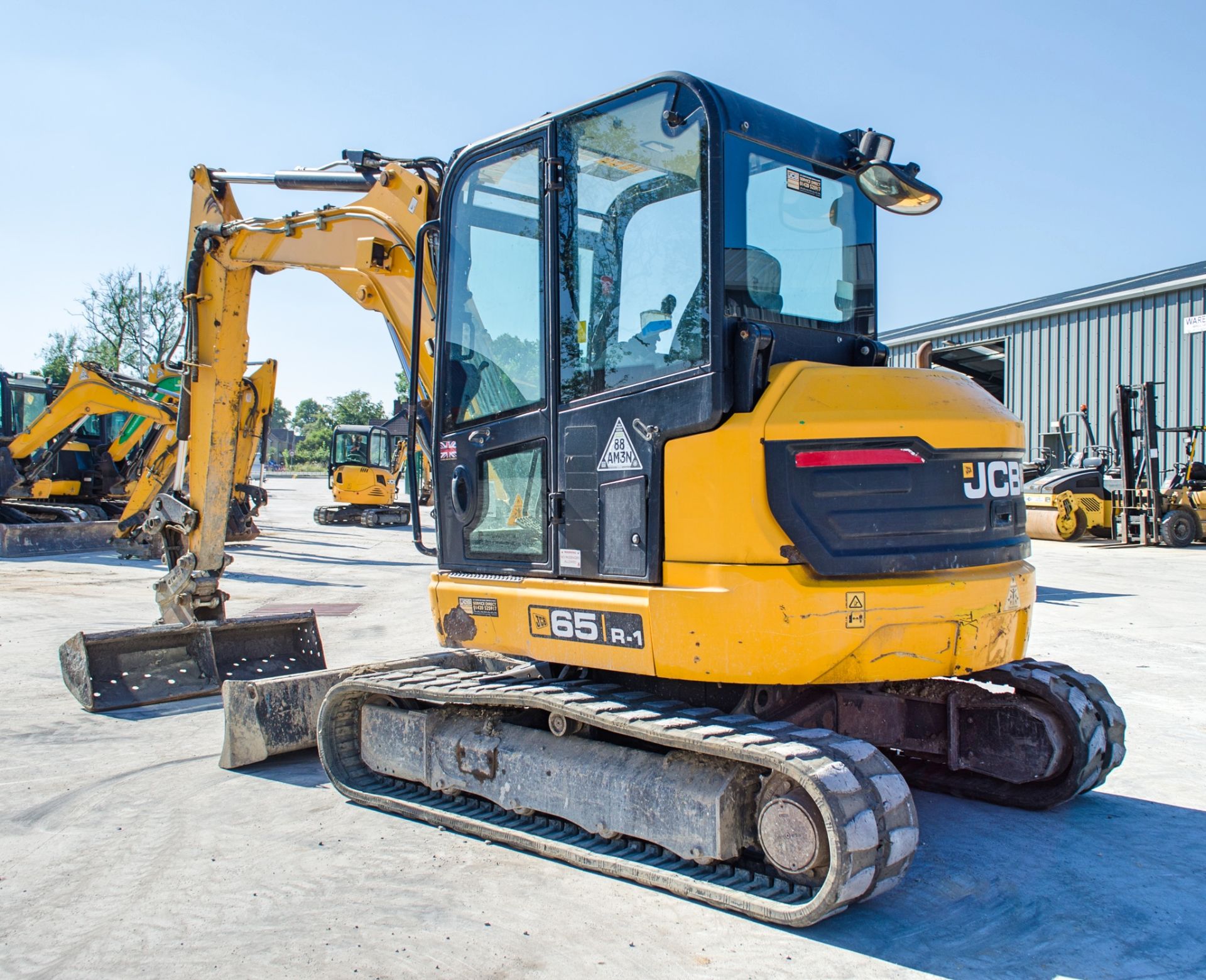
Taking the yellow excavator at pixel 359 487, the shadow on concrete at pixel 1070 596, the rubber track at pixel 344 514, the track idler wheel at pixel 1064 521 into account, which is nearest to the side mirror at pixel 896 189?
the shadow on concrete at pixel 1070 596

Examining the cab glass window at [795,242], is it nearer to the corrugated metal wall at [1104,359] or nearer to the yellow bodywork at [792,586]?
the yellow bodywork at [792,586]

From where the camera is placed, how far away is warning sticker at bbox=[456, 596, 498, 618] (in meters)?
4.55

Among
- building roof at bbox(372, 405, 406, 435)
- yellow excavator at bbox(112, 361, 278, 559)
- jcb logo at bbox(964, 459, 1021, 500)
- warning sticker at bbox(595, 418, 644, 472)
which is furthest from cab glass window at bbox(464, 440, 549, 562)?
yellow excavator at bbox(112, 361, 278, 559)

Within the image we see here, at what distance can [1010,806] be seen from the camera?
479 centimetres

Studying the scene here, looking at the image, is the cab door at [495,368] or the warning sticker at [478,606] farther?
the warning sticker at [478,606]

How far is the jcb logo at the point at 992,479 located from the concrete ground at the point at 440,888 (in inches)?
58.6

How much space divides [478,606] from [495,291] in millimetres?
1429

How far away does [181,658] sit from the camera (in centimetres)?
713

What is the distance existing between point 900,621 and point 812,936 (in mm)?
1134

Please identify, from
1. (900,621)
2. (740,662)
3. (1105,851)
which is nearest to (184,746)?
(740,662)

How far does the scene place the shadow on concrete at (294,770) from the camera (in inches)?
208

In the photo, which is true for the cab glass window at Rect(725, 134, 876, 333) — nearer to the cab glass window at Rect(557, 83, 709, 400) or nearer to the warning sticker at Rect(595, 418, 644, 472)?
the cab glass window at Rect(557, 83, 709, 400)

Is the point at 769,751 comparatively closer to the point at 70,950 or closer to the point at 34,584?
the point at 70,950

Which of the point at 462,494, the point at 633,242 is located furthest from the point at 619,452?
the point at 462,494
